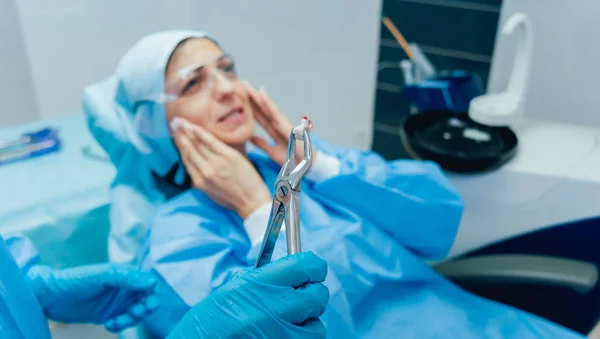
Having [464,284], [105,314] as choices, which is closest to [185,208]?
[105,314]

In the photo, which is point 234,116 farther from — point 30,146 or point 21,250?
point 30,146

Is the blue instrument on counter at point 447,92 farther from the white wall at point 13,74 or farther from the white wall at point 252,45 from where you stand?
the white wall at point 13,74

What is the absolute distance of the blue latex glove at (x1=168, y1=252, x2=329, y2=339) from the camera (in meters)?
0.65

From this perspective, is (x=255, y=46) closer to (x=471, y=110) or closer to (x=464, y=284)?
(x=471, y=110)

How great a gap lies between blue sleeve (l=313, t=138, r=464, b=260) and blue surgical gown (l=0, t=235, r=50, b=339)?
0.66 meters

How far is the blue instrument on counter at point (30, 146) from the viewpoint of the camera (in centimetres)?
147

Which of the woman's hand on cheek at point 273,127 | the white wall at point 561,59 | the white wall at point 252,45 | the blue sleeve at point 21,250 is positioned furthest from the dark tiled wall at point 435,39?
the blue sleeve at point 21,250

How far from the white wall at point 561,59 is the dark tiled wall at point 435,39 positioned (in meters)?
0.25

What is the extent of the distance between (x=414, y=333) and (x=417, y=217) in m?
0.28

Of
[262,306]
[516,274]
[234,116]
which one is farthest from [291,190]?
[516,274]

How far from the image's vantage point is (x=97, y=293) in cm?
101

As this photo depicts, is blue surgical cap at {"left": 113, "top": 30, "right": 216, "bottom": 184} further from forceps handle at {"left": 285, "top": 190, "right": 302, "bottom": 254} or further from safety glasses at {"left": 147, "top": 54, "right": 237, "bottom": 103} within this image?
forceps handle at {"left": 285, "top": 190, "right": 302, "bottom": 254}

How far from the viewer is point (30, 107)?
5.51 feet

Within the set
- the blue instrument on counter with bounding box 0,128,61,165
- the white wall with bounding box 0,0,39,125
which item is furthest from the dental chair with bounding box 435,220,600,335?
the white wall with bounding box 0,0,39,125
